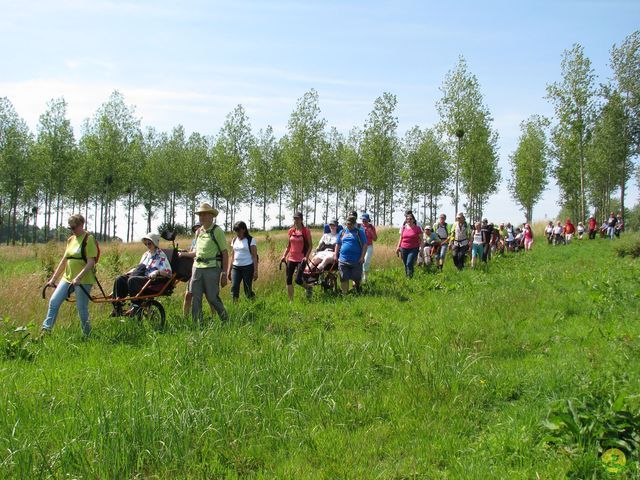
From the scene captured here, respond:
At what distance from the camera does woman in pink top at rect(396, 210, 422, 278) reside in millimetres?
13000

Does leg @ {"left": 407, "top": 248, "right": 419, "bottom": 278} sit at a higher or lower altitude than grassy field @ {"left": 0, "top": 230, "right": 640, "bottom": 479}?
higher

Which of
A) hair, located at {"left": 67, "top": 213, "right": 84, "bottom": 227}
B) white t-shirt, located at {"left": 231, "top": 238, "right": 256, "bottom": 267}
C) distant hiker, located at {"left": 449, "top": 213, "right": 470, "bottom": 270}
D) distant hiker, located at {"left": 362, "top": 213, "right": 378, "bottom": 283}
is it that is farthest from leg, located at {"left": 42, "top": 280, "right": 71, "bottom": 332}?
distant hiker, located at {"left": 449, "top": 213, "right": 470, "bottom": 270}

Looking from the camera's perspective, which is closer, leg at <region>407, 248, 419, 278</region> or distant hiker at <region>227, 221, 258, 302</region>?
distant hiker at <region>227, 221, 258, 302</region>

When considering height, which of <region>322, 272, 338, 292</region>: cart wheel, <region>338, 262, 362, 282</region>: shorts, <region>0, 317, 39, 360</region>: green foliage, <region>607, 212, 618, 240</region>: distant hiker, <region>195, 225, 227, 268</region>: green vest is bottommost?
<region>0, 317, 39, 360</region>: green foliage

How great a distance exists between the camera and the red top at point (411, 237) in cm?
1299

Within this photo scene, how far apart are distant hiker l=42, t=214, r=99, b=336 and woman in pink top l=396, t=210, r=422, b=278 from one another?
786 cm

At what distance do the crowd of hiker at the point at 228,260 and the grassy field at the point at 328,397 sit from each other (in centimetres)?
58

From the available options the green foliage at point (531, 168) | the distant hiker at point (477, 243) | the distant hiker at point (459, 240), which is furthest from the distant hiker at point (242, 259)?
the green foliage at point (531, 168)

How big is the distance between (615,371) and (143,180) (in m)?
52.0

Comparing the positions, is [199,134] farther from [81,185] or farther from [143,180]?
[81,185]

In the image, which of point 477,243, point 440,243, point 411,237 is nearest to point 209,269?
point 411,237

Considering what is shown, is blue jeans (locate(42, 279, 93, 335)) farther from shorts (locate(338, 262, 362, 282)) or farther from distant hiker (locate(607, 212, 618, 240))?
distant hiker (locate(607, 212, 618, 240))

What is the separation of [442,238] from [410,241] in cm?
328

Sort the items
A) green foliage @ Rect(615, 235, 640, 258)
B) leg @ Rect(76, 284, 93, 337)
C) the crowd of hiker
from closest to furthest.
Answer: leg @ Rect(76, 284, 93, 337) → the crowd of hiker → green foliage @ Rect(615, 235, 640, 258)
